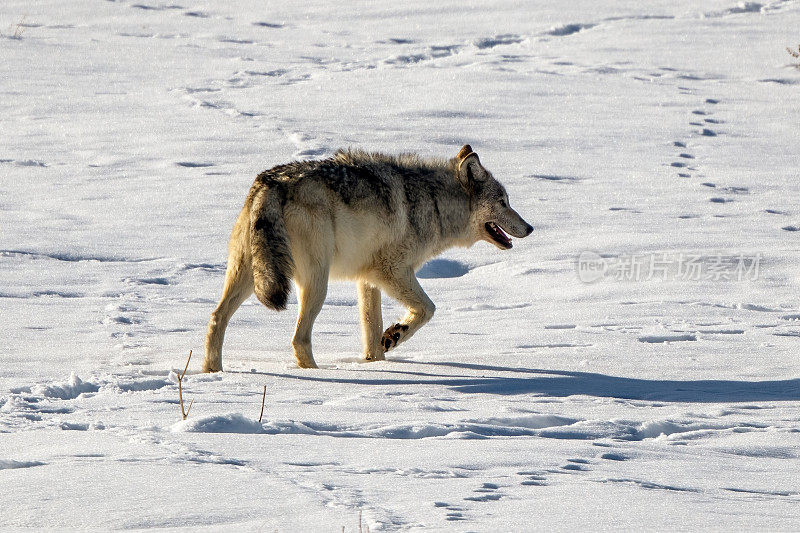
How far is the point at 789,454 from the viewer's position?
4.71 m

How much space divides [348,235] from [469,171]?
61.7 inches

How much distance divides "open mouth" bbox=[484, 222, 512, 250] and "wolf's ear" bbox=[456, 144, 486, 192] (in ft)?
1.17

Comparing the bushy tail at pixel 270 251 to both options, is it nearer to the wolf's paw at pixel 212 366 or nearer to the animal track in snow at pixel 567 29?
the wolf's paw at pixel 212 366

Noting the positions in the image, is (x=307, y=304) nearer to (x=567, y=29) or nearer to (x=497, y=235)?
(x=497, y=235)

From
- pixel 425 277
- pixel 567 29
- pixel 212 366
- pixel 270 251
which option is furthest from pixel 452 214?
pixel 567 29

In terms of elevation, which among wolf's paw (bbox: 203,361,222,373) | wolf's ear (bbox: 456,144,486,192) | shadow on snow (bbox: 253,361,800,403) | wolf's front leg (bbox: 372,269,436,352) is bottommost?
shadow on snow (bbox: 253,361,800,403)

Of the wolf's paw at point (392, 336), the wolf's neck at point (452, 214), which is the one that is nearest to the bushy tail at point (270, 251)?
the wolf's paw at point (392, 336)

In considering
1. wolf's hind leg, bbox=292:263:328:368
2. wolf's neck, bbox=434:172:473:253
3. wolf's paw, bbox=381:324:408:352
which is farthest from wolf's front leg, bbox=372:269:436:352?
wolf's neck, bbox=434:172:473:253

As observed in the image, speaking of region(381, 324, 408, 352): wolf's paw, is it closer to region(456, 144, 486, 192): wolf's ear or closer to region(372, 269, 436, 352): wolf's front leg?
region(372, 269, 436, 352): wolf's front leg

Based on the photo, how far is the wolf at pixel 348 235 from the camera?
22.0ft

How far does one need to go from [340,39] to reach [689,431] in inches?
616

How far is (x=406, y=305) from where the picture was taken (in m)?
7.38

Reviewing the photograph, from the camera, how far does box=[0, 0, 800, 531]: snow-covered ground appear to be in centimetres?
390

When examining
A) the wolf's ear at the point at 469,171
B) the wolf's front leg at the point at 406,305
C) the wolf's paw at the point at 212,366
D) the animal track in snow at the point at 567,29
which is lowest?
the wolf's paw at the point at 212,366
